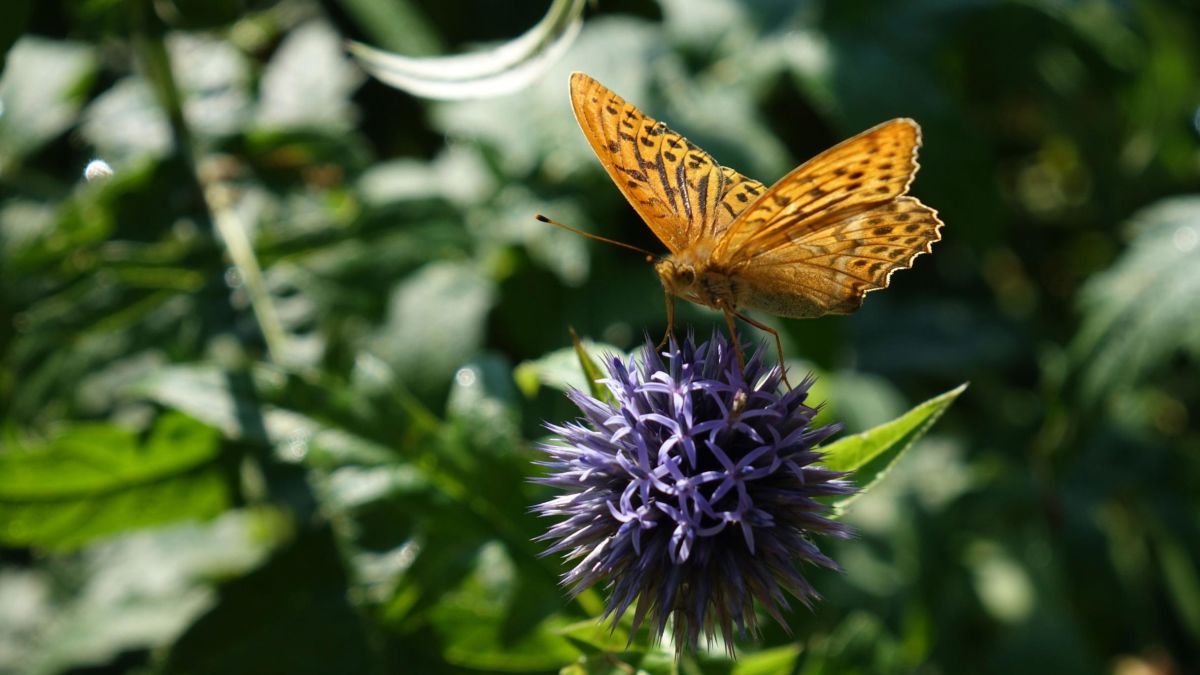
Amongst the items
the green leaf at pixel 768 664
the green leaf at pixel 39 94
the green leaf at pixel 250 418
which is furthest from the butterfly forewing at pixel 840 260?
the green leaf at pixel 39 94

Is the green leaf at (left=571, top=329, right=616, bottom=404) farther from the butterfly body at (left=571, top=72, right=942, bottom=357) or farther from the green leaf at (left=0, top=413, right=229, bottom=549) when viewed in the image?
the green leaf at (left=0, top=413, right=229, bottom=549)

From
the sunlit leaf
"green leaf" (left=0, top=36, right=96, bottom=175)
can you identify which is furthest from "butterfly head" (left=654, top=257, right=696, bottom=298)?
"green leaf" (left=0, top=36, right=96, bottom=175)

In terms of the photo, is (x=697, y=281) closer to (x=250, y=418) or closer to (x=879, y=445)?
(x=879, y=445)

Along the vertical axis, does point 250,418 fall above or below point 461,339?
above

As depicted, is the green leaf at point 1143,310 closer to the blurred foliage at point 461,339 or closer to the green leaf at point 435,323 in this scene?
the blurred foliage at point 461,339

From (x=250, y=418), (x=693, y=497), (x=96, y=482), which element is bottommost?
(x=96, y=482)

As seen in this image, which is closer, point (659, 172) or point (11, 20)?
point (659, 172)

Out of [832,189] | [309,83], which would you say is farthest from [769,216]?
[309,83]
